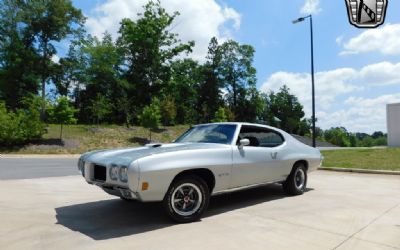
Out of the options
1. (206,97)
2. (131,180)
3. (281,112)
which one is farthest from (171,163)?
(281,112)

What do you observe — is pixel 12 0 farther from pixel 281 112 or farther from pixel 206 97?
pixel 281 112

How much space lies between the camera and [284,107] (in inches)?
2896

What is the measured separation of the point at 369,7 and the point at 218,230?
453 cm

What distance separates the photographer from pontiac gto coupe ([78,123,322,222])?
5129mm

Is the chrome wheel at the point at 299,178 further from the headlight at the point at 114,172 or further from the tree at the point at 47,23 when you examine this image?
the tree at the point at 47,23

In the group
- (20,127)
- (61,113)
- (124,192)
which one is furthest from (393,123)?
(124,192)

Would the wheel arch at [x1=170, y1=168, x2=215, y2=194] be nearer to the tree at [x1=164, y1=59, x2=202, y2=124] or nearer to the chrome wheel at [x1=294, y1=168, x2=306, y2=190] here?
the chrome wheel at [x1=294, y1=168, x2=306, y2=190]

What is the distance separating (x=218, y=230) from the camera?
5145 mm

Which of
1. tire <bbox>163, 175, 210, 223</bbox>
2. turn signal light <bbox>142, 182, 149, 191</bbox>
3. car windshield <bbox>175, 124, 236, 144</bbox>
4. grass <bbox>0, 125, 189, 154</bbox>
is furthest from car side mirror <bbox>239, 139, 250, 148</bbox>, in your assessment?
grass <bbox>0, 125, 189, 154</bbox>

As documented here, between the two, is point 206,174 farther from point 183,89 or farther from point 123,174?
point 183,89

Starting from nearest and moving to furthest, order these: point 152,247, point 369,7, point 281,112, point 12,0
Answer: point 152,247 < point 369,7 < point 12,0 < point 281,112

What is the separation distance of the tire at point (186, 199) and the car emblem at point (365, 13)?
3.62m

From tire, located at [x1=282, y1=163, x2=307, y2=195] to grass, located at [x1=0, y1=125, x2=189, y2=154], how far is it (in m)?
19.0

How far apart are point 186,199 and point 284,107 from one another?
7005cm
